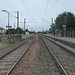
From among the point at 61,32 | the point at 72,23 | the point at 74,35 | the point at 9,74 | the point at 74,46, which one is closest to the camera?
the point at 9,74

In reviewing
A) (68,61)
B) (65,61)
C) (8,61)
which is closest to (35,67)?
(8,61)

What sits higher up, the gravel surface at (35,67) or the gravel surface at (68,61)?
the gravel surface at (35,67)

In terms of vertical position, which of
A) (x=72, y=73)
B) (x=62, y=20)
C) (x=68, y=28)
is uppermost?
(x=62, y=20)

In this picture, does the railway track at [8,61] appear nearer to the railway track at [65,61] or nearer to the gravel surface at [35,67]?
the gravel surface at [35,67]

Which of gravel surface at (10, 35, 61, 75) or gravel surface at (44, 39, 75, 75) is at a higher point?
gravel surface at (10, 35, 61, 75)

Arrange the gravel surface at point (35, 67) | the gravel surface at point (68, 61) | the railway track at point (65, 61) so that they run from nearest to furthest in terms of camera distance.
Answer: the gravel surface at point (35, 67) → the railway track at point (65, 61) → the gravel surface at point (68, 61)

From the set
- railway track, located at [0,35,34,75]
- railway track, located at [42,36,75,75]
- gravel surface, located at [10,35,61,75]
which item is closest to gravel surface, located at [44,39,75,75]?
railway track, located at [42,36,75,75]

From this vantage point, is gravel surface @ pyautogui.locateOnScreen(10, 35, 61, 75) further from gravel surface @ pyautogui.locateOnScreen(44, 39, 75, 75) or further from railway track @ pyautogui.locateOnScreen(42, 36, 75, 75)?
gravel surface @ pyautogui.locateOnScreen(44, 39, 75, 75)

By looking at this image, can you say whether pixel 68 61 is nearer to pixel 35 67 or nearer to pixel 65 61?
pixel 65 61

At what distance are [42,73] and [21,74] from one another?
103 centimetres

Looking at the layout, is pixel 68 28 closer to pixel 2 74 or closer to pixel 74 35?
pixel 74 35

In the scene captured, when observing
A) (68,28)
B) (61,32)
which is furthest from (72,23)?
(61,32)

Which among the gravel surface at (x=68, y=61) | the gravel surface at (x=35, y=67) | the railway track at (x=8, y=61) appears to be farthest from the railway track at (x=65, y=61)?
the railway track at (x=8, y=61)

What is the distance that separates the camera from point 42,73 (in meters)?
5.74
